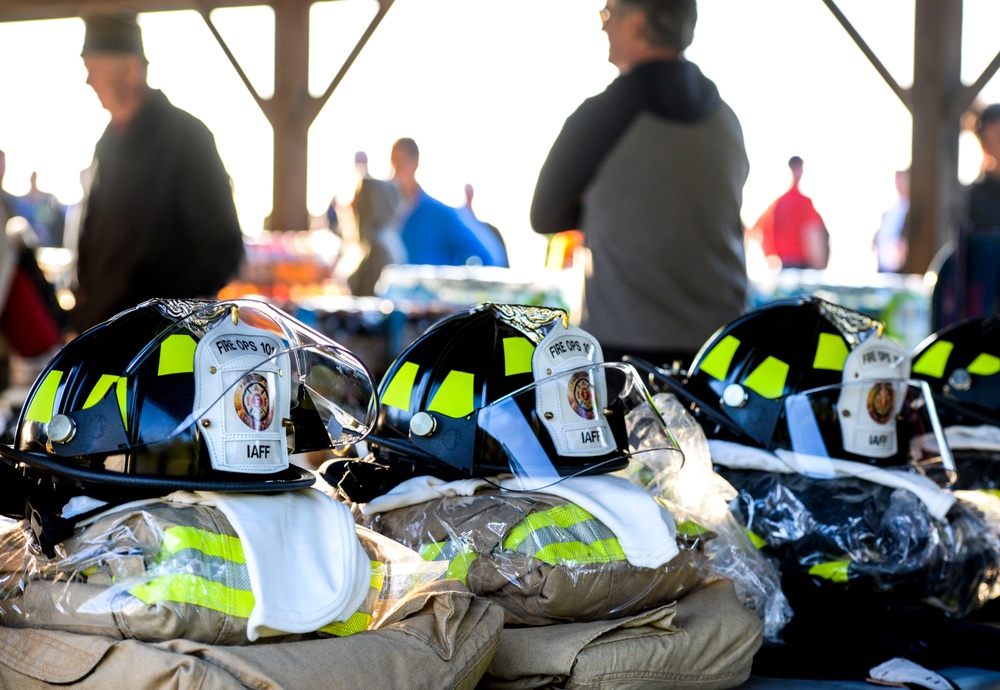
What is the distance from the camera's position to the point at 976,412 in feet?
8.88

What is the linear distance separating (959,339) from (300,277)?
5712mm

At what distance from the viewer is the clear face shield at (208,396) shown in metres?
1.45

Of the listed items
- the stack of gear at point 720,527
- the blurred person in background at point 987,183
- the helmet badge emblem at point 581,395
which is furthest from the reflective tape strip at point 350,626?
the blurred person in background at point 987,183

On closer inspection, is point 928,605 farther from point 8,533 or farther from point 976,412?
point 8,533

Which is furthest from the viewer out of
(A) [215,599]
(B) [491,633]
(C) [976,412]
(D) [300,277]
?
(D) [300,277]

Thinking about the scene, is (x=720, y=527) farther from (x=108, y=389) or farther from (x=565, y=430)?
(x=108, y=389)

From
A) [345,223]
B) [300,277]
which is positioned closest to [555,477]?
[300,277]

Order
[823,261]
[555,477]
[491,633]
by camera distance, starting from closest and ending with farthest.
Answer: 1. [491,633]
2. [555,477]
3. [823,261]

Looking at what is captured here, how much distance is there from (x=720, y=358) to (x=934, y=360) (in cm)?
74

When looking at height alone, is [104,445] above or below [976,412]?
above

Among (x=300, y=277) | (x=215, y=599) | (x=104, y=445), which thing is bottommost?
(x=300, y=277)

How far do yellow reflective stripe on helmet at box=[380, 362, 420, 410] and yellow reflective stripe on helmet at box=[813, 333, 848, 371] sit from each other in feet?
2.60

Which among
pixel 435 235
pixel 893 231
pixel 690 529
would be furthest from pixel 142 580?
pixel 893 231

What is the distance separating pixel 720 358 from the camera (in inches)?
89.1
